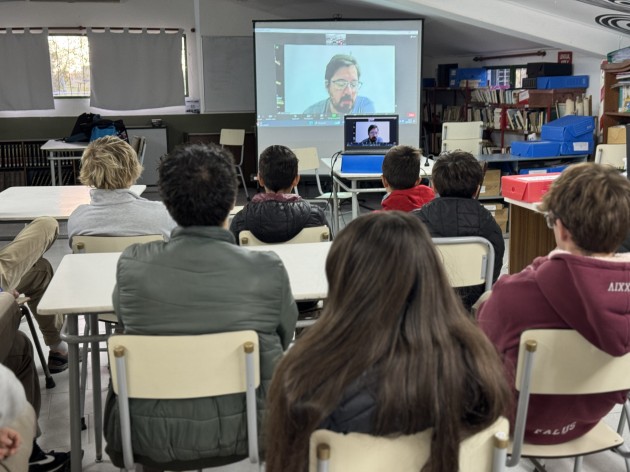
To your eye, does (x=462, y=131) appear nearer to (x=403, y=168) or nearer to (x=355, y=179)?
(x=355, y=179)

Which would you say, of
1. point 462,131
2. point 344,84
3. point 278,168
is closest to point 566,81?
point 462,131

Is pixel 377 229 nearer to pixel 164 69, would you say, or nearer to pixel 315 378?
pixel 315 378

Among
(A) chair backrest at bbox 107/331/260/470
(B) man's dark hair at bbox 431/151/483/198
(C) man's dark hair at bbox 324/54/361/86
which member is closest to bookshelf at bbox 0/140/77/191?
(C) man's dark hair at bbox 324/54/361/86

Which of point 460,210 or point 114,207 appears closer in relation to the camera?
point 460,210

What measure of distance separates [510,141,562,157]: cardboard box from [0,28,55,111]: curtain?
6164 mm

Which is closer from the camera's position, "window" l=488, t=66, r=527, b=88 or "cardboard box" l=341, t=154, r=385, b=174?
"cardboard box" l=341, t=154, r=385, b=174

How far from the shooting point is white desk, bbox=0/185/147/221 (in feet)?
11.7

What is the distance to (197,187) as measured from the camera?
1798 millimetres

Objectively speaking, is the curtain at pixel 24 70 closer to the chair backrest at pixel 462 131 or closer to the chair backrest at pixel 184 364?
the chair backrest at pixel 462 131

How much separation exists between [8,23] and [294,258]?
800 centimetres

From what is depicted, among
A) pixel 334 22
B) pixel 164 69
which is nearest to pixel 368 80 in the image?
pixel 334 22

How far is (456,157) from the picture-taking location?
9.23ft

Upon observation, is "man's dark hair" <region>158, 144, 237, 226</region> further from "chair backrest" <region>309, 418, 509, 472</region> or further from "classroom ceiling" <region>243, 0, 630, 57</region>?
"classroom ceiling" <region>243, 0, 630, 57</region>

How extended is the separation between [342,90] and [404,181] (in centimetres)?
466
